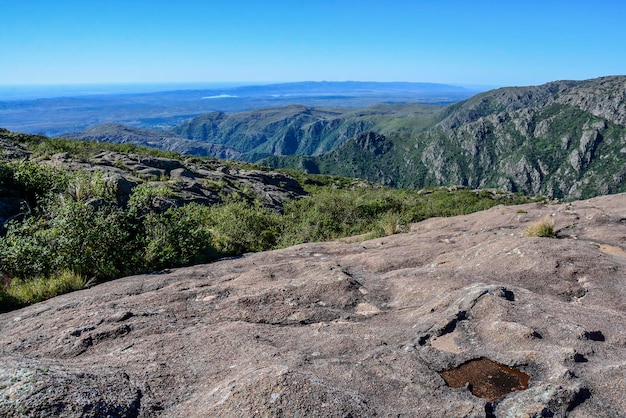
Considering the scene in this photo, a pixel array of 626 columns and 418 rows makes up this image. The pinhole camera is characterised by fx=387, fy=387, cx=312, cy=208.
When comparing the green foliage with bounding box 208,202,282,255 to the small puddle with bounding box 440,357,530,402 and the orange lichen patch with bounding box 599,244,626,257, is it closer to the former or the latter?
Answer: the small puddle with bounding box 440,357,530,402

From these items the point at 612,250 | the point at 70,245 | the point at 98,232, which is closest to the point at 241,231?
the point at 98,232

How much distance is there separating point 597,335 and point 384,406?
3.70m

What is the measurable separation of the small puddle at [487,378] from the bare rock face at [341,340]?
0.02 metres

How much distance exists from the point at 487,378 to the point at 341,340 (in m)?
2.00

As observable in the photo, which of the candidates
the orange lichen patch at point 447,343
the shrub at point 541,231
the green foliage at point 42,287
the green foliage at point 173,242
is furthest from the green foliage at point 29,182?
the shrub at point 541,231

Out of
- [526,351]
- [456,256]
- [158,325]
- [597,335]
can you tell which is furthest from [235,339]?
[456,256]

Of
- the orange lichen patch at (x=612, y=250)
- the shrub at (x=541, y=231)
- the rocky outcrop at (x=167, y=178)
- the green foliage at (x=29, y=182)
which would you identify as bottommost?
the rocky outcrop at (x=167, y=178)

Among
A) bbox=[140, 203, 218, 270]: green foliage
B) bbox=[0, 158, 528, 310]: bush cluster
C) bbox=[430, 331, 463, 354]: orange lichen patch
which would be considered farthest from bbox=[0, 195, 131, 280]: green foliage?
bbox=[430, 331, 463, 354]: orange lichen patch

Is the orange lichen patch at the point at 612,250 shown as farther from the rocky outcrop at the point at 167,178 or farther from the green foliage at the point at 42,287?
the rocky outcrop at the point at 167,178

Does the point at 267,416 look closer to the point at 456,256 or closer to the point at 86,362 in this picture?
the point at 86,362

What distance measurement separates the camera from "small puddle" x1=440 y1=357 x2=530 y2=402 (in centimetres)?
461

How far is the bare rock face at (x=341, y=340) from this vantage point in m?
4.20

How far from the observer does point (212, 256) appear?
12.4 metres

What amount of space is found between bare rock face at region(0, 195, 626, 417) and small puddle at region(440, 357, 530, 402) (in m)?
0.02
